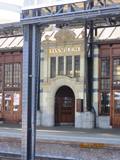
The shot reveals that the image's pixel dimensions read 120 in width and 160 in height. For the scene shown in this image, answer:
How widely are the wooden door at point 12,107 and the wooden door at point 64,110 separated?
301 cm

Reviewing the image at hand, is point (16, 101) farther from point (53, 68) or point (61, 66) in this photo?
point (61, 66)

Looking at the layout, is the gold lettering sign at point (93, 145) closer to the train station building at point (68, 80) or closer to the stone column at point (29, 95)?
the stone column at point (29, 95)

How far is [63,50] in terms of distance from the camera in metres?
32.9

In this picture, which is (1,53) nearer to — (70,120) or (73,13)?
(70,120)

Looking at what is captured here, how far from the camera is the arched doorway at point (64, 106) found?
33656 millimetres

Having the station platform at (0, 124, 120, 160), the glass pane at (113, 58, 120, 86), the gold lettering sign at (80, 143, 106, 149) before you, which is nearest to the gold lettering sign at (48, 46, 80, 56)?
the glass pane at (113, 58, 120, 86)

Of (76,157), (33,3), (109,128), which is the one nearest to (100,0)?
(33,3)


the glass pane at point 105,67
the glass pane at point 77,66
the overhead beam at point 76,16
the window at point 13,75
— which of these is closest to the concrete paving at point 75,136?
the overhead beam at point 76,16

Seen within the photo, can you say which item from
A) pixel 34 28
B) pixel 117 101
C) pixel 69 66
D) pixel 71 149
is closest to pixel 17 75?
pixel 69 66

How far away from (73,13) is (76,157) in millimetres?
5668

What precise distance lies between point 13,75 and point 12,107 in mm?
2161

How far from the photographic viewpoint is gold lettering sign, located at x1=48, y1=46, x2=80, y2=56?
3225 centimetres

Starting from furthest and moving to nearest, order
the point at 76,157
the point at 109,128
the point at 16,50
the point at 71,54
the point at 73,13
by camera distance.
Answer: the point at 16,50 → the point at 71,54 → the point at 109,128 → the point at 76,157 → the point at 73,13

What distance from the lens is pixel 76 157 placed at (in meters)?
19.1
